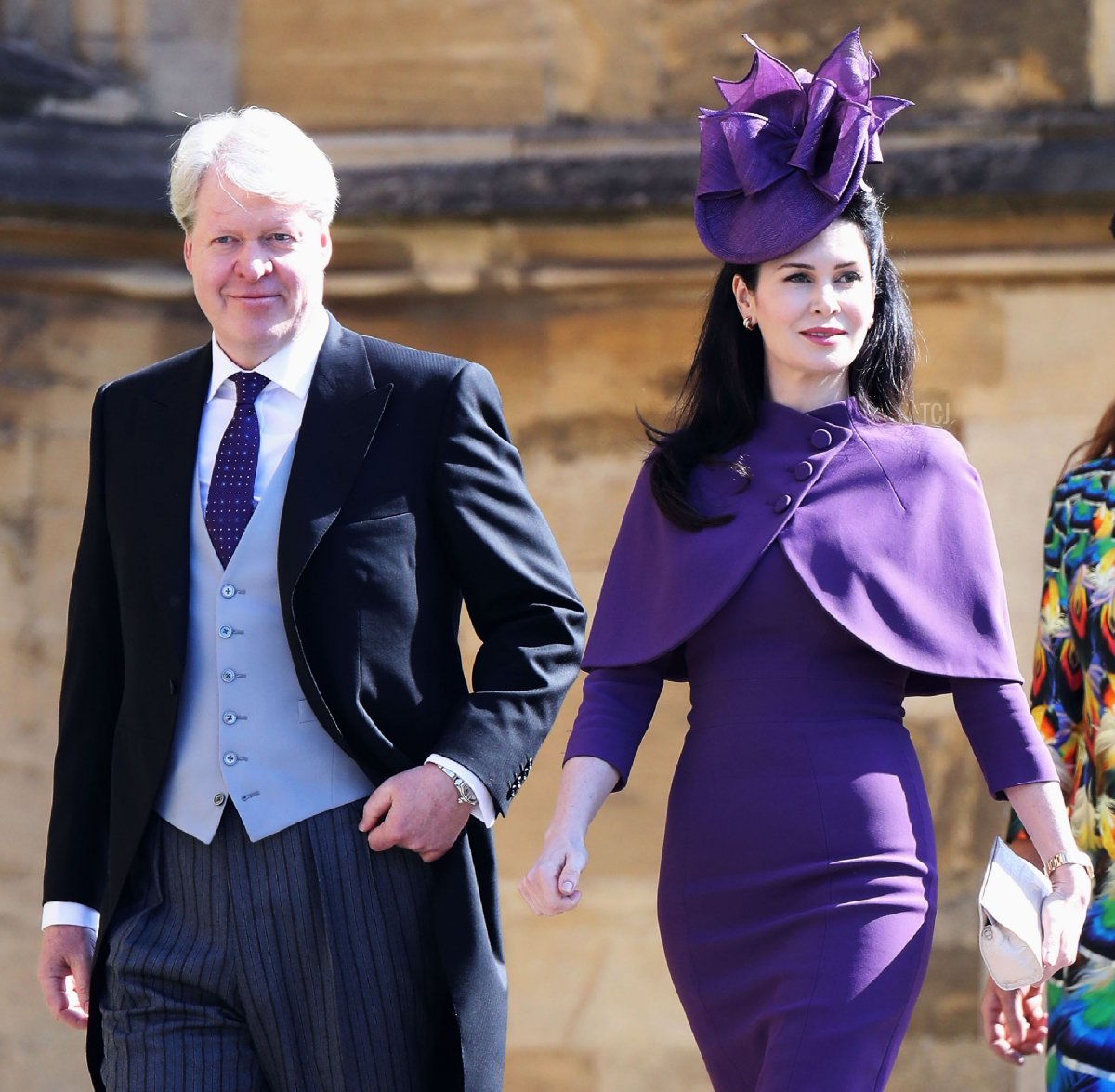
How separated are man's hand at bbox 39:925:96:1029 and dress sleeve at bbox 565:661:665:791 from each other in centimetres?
82

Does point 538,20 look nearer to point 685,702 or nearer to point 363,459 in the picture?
point 685,702

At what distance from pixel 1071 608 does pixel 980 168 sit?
159cm

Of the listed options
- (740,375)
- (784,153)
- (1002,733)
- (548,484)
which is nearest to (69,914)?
(740,375)

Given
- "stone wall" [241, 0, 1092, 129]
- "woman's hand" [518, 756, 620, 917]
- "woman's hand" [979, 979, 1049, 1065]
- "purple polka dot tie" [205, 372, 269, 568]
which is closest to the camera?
"woman's hand" [518, 756, 620, 917]

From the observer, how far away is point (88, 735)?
359 cm

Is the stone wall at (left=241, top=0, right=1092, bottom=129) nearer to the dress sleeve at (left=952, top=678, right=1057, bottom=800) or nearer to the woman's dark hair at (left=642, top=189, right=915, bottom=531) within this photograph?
the woman's dark hair at (left=642, top=189, right=915, bottom=531)

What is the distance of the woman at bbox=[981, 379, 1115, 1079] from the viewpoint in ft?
12.3

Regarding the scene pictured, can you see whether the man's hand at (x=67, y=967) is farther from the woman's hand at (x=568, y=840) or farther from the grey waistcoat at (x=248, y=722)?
the woman's hand at (x=568, y=840)

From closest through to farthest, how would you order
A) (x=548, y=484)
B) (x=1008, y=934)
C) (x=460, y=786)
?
(x=1008, y=934)
(x=460, y=786)
(x=548, y=484)

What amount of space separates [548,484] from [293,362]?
6.44ft

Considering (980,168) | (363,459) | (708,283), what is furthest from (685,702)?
(363,459)

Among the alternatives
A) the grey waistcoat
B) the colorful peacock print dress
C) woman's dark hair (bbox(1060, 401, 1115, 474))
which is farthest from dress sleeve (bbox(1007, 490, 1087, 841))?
the grey waistcoat

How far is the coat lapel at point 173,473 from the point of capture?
3.41 m

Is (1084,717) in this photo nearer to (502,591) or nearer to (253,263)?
(502,591)
